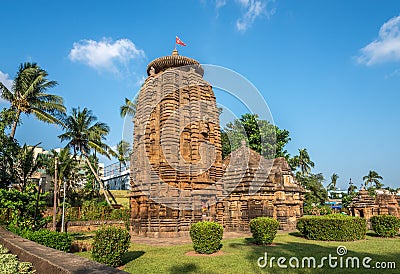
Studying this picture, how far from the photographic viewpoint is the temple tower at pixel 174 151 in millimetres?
17062

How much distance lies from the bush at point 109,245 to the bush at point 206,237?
270cm

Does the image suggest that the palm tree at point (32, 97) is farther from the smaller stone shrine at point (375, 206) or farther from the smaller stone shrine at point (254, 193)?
the smaller stone shrine at point (375, 206)

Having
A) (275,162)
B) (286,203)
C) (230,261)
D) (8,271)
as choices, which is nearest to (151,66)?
(275,162)

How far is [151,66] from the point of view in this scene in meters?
20.6

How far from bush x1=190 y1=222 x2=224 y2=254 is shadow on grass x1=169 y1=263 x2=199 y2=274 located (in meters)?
1.68

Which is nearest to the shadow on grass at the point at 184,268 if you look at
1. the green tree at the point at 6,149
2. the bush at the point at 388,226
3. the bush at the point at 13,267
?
the bush at the point at 13,267

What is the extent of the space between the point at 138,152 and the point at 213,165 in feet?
16.7

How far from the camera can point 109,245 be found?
9266 millimetres

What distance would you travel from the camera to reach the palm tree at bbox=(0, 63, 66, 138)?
25.3 m

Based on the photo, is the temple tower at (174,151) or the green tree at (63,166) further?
the green tree at (63,166)

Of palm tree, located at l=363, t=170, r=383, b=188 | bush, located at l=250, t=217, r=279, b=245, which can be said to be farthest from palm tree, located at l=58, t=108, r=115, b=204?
A: palm tree, located at l=363, t=170, r=383, b=188

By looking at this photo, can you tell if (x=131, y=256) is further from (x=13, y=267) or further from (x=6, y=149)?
(x=6, y=149)

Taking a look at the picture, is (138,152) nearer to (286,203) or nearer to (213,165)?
(213,165)

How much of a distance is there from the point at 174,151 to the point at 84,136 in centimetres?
1920
